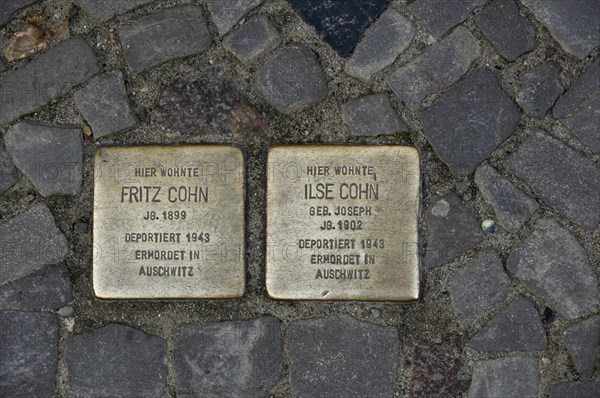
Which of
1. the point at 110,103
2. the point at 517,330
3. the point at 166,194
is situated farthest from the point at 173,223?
the point at 517,330

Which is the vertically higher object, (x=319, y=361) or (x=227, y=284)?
(x=227, y=284)

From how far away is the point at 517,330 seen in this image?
1516 mm

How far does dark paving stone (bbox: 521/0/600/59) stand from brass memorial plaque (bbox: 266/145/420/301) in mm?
475

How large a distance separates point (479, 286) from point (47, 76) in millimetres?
1265

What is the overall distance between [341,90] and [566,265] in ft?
2.42

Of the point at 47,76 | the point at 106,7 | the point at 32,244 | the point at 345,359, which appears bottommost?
the point at 345,359

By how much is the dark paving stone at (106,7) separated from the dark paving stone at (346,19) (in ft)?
1.55

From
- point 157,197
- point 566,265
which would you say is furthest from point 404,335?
point 157,197

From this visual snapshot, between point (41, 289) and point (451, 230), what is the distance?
110 cm

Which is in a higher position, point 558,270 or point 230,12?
point 230,12

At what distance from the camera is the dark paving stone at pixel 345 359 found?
154 cm

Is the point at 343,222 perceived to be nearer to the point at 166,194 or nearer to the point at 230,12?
the point at 166,194

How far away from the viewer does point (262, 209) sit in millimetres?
1548

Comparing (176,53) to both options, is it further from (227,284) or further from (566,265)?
(566,265)
